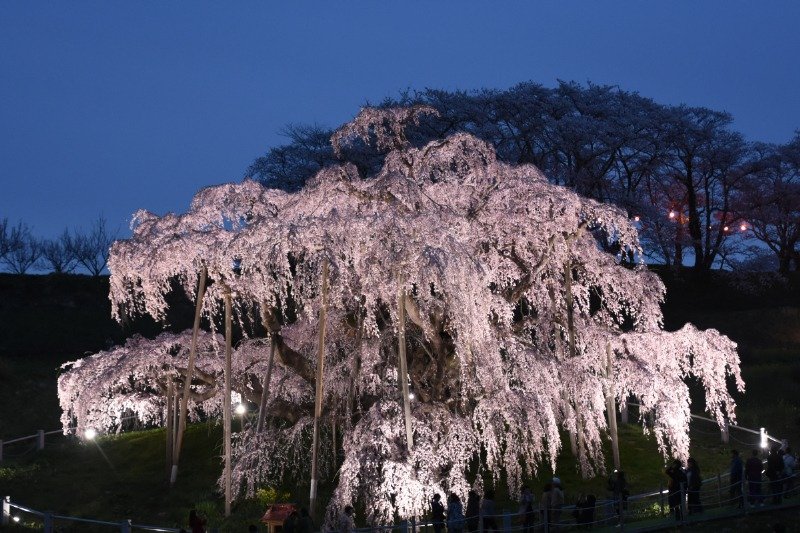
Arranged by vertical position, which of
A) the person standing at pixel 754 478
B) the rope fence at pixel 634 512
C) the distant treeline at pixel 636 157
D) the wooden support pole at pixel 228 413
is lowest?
the rope fence at pixel 634 512

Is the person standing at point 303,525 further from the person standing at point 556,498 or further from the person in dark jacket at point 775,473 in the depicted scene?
the person in dark jacket at point 775,473

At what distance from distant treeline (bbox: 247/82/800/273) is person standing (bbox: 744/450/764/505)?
26.6 metres

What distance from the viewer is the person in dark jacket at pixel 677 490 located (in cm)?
1762

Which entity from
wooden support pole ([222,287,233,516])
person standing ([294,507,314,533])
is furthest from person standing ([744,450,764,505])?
wooden support pole ([222,287,233,516])

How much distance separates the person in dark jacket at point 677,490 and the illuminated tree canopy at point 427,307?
2.43 meters

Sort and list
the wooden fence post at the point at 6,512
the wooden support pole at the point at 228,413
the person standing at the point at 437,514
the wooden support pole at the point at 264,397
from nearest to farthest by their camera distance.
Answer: the person standing at the point at 437,514
the wooden fence post at the point at 6,512
the wooden support pole at the point at 264,397
the wooden support pole at the point at 228,413

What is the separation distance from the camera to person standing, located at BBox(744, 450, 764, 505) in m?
18.5

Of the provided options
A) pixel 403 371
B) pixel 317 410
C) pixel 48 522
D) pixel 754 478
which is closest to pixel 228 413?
pixel 317 410

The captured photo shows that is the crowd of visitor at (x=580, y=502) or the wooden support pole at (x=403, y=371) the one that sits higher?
the wooden support pole at (x=403, y=371)

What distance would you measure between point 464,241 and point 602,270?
5.99 meters

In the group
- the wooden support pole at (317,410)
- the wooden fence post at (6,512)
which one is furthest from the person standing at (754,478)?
the wooden fence post at (6,512)

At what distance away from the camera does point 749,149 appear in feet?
177

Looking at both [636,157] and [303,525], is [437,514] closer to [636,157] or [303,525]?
[303,525]

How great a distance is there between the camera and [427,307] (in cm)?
2038
